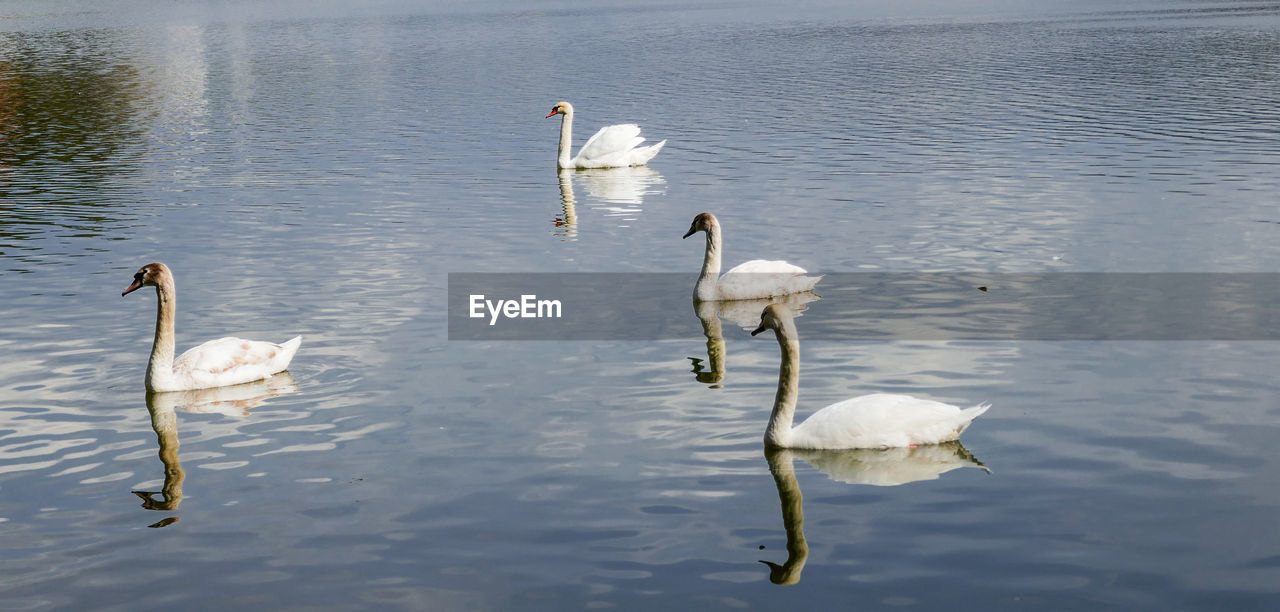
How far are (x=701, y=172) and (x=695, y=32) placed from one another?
63.3 m

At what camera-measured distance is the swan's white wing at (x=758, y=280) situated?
18562 mm

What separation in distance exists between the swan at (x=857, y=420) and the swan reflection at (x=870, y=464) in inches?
3.7

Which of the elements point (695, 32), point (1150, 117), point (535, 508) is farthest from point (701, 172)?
point (695, 32)

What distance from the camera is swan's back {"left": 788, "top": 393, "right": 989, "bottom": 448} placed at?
39.5 feet

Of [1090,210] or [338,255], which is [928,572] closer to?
[338,255]

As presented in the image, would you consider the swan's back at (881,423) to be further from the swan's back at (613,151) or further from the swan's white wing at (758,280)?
the swan's back at (613,151)

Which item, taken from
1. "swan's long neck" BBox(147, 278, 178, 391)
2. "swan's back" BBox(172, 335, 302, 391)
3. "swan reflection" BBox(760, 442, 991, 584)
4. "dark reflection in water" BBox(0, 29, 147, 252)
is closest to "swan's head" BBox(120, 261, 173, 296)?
"swan's long neck" BBox(147, 278, 178, 391)

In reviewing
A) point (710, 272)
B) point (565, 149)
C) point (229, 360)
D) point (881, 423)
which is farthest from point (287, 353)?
point (565, 149)

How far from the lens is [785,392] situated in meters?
12.2

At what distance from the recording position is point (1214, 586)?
31.3 ft

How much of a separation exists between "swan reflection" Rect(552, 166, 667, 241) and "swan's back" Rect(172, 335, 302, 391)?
31.5 feet

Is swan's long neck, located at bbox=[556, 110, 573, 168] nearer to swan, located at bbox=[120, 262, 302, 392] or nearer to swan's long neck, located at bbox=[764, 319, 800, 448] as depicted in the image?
swan, located at bbox=[120, 262, 302, 392]

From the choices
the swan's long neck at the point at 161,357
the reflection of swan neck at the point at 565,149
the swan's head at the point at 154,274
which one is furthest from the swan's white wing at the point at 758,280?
the reflection of swan neck at the point at 565,149

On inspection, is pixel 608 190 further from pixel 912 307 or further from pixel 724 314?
pixel 912 307
